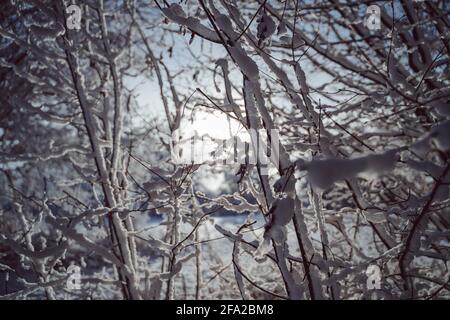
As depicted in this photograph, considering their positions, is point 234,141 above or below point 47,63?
below

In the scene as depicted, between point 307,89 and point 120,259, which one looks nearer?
point 307,89

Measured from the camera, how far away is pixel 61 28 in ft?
6.97

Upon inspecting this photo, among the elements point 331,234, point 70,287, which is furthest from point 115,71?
point 331,234

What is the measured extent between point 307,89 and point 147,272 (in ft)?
6.77

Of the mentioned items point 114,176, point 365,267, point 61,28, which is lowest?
point 365,267

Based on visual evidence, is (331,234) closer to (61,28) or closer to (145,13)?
(145,13)

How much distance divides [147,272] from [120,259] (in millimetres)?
377
